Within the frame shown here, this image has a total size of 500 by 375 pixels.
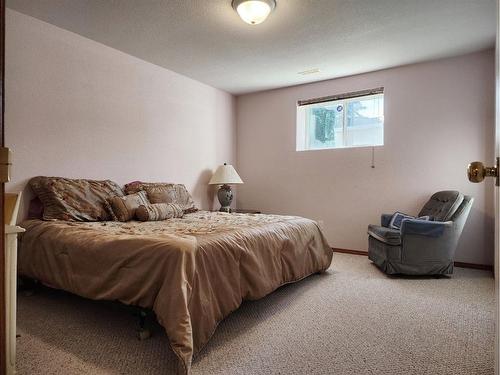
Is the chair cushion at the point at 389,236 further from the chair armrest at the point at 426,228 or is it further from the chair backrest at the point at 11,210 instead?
the chair backrest at the point at 11,210

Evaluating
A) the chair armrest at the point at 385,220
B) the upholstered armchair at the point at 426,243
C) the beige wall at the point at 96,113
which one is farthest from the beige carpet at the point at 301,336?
the beige wall at the point at 96,113

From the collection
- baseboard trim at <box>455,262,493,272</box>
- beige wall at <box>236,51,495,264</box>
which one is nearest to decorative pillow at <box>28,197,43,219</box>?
beige wall at <box>236,51,495,264</box>

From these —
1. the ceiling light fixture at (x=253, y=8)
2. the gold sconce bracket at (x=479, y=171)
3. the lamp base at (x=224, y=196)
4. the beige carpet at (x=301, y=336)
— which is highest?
the ceiling light fixture at (x=253, y=8)

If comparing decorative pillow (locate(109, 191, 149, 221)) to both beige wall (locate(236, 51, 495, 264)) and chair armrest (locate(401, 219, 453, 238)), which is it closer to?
beige wall (locate(236, 51, 495, 264))

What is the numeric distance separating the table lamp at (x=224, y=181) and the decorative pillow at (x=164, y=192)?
2.12 ft

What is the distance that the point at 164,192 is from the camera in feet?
11.4

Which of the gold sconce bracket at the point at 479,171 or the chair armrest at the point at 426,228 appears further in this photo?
the chair armrest at the point at 426,228

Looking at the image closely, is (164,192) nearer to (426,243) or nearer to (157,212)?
(157,212)

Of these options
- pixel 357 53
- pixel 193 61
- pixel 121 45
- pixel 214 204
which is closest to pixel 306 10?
pixel 357 53

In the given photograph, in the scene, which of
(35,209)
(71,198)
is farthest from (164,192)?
(35,209)

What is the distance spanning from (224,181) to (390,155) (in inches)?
86.0

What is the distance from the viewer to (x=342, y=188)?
4.20 m

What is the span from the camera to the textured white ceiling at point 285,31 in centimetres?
249

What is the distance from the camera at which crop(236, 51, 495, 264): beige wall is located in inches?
133
